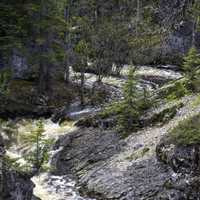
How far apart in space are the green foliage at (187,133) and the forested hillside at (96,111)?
0.05 metres

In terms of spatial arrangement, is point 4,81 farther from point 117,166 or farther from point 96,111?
point 117,166

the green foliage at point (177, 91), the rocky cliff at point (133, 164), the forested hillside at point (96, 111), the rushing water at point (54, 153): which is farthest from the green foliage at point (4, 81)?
the green foliage at point (177, 91)

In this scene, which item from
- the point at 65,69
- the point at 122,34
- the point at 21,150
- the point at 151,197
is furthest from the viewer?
the point at 122,34

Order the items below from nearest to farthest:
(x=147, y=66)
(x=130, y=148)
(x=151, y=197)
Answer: (x=151, y=197)
(x=130, y=148)
(x=147, y=66)

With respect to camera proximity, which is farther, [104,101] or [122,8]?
[122,8]

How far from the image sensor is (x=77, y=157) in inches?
979

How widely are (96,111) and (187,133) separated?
45.0ft

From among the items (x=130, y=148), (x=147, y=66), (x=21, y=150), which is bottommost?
(x=147, y=66)

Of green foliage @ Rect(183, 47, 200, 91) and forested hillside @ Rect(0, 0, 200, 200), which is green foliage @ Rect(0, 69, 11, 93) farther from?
green foliage @ Rect(183, 47, 200, 91)

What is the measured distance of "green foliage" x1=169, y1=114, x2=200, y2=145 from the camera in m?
19.3

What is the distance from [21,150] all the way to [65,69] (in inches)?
669

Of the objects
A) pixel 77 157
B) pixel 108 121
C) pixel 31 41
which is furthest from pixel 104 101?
pixel 77 157

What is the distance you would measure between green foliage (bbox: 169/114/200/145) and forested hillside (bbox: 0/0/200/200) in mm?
47

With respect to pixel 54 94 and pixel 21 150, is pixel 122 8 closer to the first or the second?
pixel 54 94
